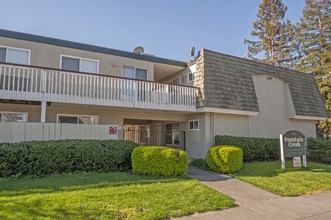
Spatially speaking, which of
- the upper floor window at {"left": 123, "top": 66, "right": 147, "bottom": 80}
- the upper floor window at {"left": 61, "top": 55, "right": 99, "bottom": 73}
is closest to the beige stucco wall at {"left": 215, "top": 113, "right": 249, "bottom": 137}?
the upper floor window at {"left": 123, "top": 66, "right": 147, "bottom": 80}

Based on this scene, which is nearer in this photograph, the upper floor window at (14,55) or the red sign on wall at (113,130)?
the red sign on wall at (113,130)

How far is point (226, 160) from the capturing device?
9609 millimetres

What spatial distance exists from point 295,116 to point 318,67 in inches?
557

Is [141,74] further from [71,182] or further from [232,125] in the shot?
[71,182]

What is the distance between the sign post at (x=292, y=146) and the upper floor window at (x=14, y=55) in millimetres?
12135

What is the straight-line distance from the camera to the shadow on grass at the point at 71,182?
19.5ft

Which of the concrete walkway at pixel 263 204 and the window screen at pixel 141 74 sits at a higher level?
the window screen at pixel 141 74

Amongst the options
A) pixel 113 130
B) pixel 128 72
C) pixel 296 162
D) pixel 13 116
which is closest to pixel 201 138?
pixel 296 162

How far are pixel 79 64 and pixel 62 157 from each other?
5565 mm

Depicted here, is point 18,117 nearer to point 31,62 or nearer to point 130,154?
point 31,62

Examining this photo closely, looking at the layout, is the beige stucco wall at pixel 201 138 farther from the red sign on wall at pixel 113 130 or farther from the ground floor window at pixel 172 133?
the red sign on wall at pixel 113 130

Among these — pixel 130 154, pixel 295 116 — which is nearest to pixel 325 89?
pixel 295 116

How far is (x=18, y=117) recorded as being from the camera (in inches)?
420

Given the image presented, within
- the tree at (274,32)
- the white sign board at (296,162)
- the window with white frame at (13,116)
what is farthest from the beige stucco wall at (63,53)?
the tree at (274,32)
